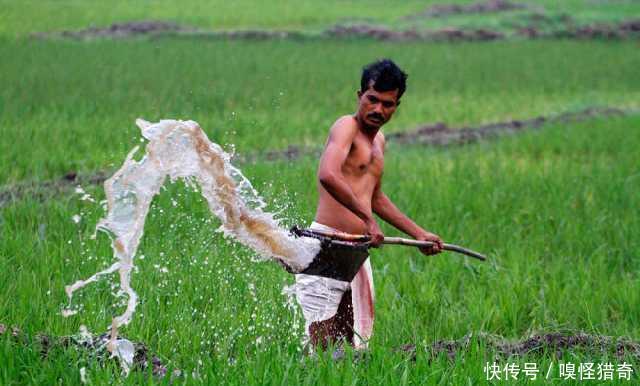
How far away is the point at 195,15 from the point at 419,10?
9311mm

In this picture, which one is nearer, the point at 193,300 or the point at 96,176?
the point at 193,300

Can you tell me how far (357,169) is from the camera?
10.5 feet

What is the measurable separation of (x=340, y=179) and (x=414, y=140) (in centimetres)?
672

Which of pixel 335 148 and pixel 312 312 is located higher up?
pixel 335 148

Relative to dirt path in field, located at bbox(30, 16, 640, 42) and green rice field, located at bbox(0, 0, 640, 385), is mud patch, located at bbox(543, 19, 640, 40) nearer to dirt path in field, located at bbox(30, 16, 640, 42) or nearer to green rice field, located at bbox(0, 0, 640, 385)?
dirt path in field, located at bbox(30, 16, 640, 42)

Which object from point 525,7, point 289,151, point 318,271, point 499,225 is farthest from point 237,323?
point 525,7

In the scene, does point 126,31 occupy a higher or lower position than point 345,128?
lower

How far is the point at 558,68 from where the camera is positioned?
54.7 ft

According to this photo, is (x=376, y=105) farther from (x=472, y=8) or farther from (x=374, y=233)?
(x=472, y=8)

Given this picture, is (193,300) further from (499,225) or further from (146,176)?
(499,225)

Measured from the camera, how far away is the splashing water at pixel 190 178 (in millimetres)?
3096

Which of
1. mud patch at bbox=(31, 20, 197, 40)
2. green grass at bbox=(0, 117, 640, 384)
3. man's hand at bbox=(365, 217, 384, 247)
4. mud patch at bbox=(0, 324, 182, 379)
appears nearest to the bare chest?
man's hand at bbox=(365, 217, 384, 247)

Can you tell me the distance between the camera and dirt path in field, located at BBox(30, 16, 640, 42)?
17812mm

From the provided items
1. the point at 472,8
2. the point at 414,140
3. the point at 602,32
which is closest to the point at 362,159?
the point at 414,140
